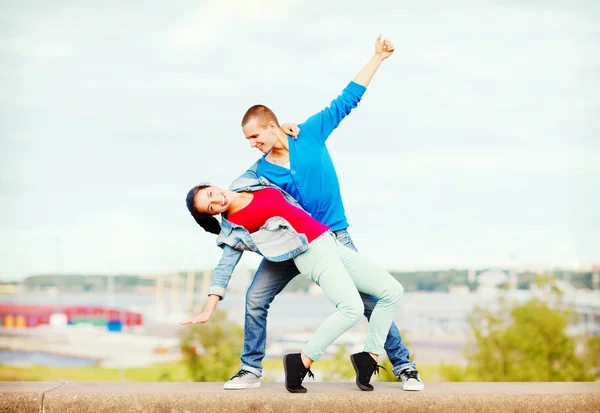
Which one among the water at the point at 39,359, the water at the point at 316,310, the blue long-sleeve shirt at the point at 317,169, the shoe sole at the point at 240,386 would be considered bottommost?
the water at the point at 39,359

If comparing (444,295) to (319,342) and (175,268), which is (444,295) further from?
(319,342)

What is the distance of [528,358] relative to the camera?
19.5 meters

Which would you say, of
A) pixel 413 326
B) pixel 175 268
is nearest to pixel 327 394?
pixel 175 268

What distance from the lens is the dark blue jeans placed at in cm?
474

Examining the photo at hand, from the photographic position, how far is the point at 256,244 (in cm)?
462

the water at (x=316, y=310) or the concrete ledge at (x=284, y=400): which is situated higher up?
the concrete ledge at (x=284, y=400)

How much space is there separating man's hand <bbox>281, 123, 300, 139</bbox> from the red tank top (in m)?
0.42

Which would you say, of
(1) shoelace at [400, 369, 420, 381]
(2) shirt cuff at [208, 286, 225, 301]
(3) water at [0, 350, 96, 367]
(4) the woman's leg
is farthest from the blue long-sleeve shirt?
(3) water at [0, 350, 96, 367]

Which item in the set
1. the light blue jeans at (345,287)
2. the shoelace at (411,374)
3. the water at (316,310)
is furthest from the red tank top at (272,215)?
the water at (316,310)

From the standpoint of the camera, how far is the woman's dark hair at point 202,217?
15.4ft

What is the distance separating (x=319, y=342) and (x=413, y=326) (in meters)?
55.1

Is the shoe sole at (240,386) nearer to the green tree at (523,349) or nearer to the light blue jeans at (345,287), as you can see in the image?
the light blue jeans at (345,287)

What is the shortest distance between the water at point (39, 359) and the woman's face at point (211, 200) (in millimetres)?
51057

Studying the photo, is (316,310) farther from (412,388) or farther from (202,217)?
(202,217)
